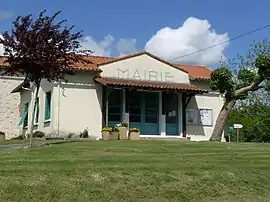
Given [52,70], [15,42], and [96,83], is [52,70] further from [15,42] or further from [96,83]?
[96,83]

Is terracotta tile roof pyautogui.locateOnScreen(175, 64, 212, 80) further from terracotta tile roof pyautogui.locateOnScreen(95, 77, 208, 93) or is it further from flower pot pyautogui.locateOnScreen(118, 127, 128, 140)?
flower pot pyautogui.locateOnScreen(118, 127, 128, 140)

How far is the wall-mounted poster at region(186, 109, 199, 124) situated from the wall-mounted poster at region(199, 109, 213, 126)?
14.7 inches

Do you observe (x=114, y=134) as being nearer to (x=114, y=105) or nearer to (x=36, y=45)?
(x=114, y=105)

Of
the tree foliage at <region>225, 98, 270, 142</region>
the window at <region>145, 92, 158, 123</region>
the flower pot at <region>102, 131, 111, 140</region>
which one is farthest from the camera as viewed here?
the tree foliage at <region>225, 98, 270, 142</region>

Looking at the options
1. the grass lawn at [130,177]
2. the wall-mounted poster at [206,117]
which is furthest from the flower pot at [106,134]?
the grass lawn at [130,177]

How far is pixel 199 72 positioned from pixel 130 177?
23210mm

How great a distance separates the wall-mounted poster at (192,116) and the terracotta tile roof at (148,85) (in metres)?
1.67

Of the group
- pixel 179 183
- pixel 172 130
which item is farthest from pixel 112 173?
pixel 172 130

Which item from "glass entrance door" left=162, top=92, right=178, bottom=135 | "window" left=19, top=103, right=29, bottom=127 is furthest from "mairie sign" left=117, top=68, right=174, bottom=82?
"window" left=19, top=103, right=29, bottom=127

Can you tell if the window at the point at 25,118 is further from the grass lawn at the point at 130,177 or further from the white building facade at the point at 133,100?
the grass lawn at the point at 130,177

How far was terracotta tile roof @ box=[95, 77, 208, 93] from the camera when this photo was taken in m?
28.1

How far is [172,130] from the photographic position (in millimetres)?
30609

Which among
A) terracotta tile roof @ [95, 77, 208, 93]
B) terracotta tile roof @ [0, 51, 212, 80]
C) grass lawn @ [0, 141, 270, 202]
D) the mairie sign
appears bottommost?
grass lawn @ [0, 141, 270, 202]

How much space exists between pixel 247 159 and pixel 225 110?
1207cm
